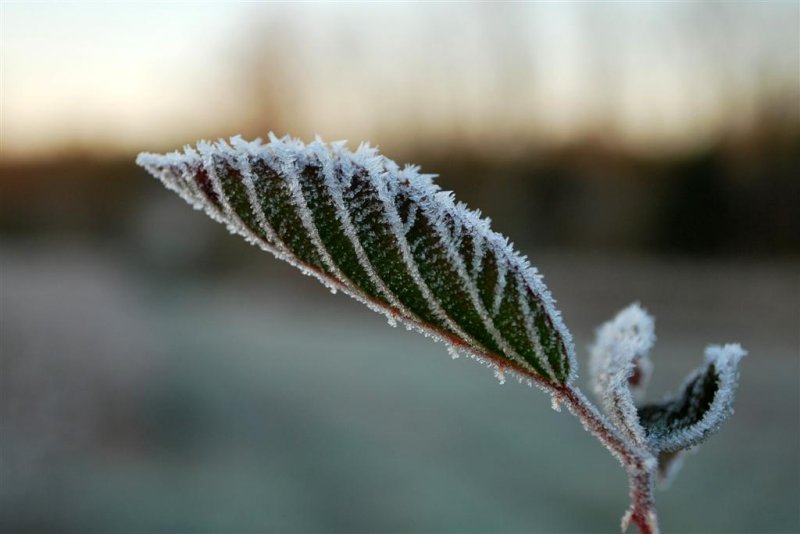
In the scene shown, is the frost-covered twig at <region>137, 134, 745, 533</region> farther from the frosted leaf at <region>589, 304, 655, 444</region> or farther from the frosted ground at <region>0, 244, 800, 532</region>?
the frosted ground at <region>0, 244, 800, 532</region>

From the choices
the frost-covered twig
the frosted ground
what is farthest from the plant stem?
the frosted ground

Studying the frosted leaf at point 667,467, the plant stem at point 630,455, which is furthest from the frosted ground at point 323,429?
the plant stem at point 630,455

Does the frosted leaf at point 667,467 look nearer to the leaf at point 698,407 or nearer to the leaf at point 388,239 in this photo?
the leaf at point 698,407

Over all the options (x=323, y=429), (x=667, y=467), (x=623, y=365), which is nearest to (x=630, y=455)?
(x=623, y=365)

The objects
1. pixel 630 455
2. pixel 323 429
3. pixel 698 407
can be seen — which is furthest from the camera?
pixel 323 429

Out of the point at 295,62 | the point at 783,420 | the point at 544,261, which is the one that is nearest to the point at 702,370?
the point at 783,420

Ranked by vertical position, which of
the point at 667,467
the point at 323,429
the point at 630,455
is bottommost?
the point at 630,455

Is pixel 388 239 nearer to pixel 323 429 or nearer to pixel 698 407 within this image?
pixel 698 407
